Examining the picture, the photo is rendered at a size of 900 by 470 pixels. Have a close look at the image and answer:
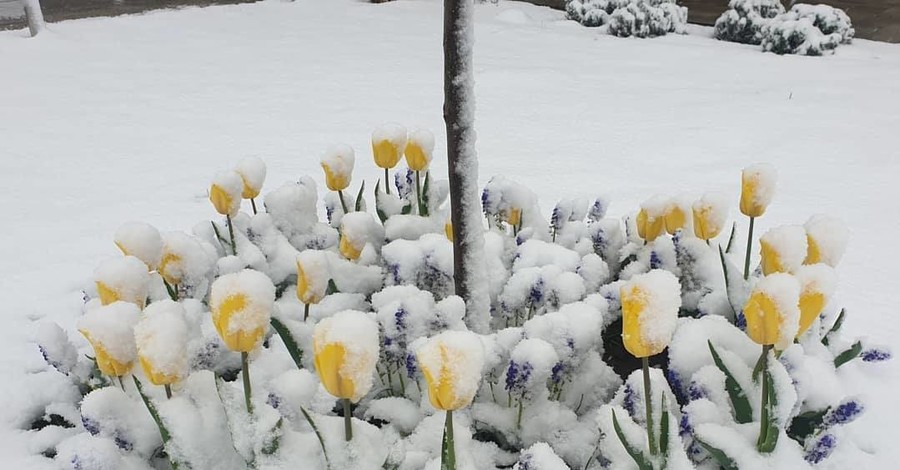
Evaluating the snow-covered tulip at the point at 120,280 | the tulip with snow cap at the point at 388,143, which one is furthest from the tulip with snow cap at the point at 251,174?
the snow-covered tulip at the point at 120,280

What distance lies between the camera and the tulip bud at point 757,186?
1.25 m

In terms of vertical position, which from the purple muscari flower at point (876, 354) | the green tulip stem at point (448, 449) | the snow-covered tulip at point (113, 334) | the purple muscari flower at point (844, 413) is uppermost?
the snow-covered tulip at point (113, 334)

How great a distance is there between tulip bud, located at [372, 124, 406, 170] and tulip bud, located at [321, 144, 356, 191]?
7 centimetres

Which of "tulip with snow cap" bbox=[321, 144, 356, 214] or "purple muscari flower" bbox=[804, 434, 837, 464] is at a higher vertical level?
"tulip with snow cap" bbox=[321, 144, 356, 214]

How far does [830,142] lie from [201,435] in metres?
3.60

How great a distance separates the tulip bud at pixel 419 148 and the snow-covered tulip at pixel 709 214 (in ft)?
1.89

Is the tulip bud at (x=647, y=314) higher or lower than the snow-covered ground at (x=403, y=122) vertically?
higher

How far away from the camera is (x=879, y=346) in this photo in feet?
4.48

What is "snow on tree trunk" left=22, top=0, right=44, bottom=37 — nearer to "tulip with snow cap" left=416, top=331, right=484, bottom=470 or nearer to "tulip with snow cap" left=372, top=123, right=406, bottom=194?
"tulip with snow cap" left=372, top=123, right=406, bottom=194

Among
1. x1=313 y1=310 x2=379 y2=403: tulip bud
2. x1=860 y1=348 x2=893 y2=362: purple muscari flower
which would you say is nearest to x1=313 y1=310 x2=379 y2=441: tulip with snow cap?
x1=313 y1=310 x2=379 y2=403: tulip bud

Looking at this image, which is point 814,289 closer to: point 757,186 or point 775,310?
point 775,310

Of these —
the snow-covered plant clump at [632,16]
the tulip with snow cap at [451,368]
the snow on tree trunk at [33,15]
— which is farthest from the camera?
the snow-covered plant clump at [632,16]

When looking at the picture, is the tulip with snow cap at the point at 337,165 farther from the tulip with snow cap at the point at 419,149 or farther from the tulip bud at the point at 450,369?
the tulip bud at the point at 450,369

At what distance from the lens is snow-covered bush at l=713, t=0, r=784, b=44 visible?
6.19 metres
